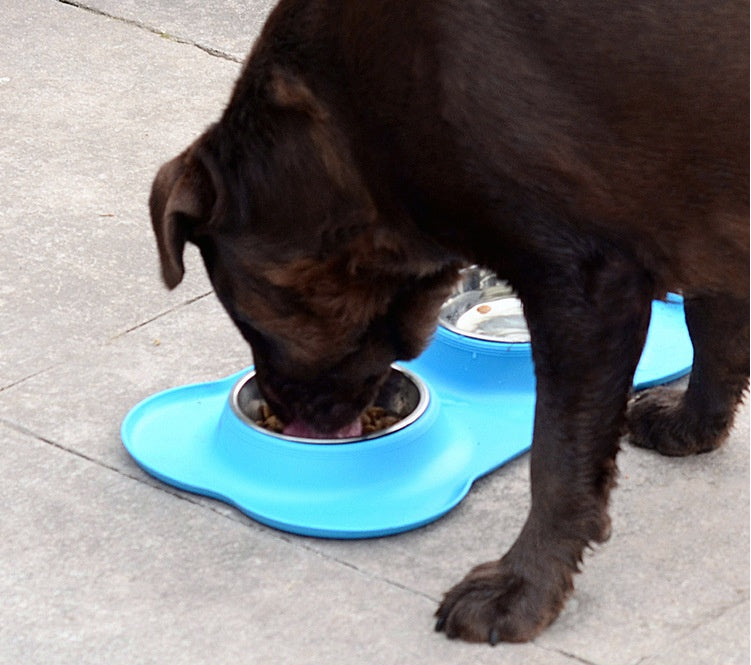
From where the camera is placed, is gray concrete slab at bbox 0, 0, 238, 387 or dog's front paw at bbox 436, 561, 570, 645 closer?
dog's front paw at bbox 436, 561, 570, 645

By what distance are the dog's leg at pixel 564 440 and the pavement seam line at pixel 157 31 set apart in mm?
3937

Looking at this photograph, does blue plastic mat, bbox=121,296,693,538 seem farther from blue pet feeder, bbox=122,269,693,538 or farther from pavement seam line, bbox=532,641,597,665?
pavement seam line, bbox=532,641,597,665

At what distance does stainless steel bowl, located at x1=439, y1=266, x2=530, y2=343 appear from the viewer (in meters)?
4.85

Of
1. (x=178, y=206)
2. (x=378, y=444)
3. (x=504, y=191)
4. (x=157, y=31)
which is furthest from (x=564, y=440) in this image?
(x=157, y=31)

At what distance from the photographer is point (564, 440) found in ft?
11.3

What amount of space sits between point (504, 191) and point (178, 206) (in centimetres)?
80

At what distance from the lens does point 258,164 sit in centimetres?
357

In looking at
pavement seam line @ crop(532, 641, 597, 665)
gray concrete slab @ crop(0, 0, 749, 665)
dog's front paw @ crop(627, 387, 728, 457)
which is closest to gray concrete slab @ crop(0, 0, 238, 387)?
gray concrete slab @ crop(0, 0, 749, 665)

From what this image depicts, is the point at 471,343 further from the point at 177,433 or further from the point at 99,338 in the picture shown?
the point at 99,338

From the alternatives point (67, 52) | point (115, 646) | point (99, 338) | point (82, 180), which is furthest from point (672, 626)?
point (67, 52)

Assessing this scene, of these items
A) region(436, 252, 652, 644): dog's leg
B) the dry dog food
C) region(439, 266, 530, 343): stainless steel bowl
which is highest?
region(436, 252, 652, 644): dog's leg

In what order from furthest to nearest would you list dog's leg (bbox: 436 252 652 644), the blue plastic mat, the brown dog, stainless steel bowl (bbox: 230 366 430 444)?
stainless steel bowl (bbox: 230 366 430 444) → the blue plastic mat → dog's leg (bbox: 436 252 652 644) → the brown dog

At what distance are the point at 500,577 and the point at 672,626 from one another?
0.42 meters

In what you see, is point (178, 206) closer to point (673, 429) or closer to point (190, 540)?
point (190, 540)
